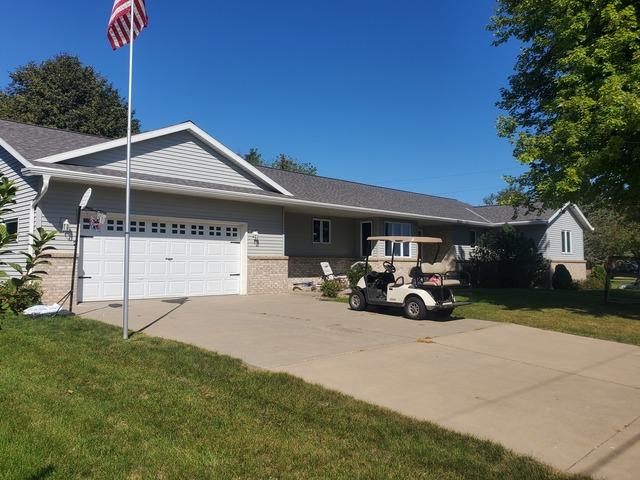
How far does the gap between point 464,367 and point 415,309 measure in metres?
4.79

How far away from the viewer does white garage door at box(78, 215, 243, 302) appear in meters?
13.4

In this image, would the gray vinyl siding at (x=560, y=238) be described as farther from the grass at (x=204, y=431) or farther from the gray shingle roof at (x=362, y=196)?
the grass at (x=204, y=431)

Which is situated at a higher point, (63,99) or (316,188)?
(63,99)

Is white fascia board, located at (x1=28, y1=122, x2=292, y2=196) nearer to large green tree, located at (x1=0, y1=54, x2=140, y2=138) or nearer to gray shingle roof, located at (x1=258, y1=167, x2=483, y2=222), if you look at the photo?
gray shingle roof, located at (x1=258, y1=167, x2=483, y2=222)

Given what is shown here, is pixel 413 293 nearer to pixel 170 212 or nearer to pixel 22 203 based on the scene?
pixel 170 212

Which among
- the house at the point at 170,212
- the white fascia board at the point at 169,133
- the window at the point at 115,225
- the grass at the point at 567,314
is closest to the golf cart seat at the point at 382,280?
the house at the point at 170,212

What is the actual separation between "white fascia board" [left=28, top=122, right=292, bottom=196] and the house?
0.11 feet

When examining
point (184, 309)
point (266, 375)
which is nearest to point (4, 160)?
point (184, 309)

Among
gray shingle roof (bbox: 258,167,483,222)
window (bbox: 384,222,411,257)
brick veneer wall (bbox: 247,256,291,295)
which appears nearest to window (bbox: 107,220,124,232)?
brick veneer wall (bbox: 247,256,291,295)

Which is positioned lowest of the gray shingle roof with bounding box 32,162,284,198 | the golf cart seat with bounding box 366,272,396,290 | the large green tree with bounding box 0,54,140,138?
the golf cart seat with bounding box 366,272,396,290

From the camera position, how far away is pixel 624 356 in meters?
8.53

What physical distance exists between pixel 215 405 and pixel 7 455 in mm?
1868

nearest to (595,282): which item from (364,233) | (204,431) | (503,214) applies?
(503,214)

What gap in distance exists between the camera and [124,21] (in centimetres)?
899
